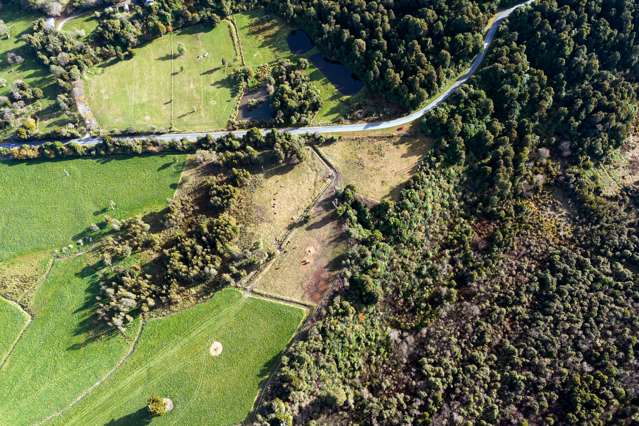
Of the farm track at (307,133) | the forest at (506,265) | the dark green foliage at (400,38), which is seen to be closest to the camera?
the forest at (506,265)

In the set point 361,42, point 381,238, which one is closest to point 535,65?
point 361,42

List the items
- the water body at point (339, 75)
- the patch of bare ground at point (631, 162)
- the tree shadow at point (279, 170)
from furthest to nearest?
the patch of bare ground at point (631, 162) → the water body at point (339, 75) → the tree shadow at point (279, 170)

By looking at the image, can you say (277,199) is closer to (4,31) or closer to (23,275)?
(23,275)

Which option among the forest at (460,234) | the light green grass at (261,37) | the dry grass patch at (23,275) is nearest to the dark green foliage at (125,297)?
the forest at (460,234)

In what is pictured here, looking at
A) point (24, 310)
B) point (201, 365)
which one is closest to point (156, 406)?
point (201, 365)

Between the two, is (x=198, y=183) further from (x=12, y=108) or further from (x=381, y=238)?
(x=12, y=108)

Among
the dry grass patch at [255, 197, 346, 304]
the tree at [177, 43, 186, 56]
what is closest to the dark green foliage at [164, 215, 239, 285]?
the dry grass patch at [255, 197, 346, 304]

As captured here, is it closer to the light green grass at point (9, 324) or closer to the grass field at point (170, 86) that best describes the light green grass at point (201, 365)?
the light green grass at point (9, 324)
